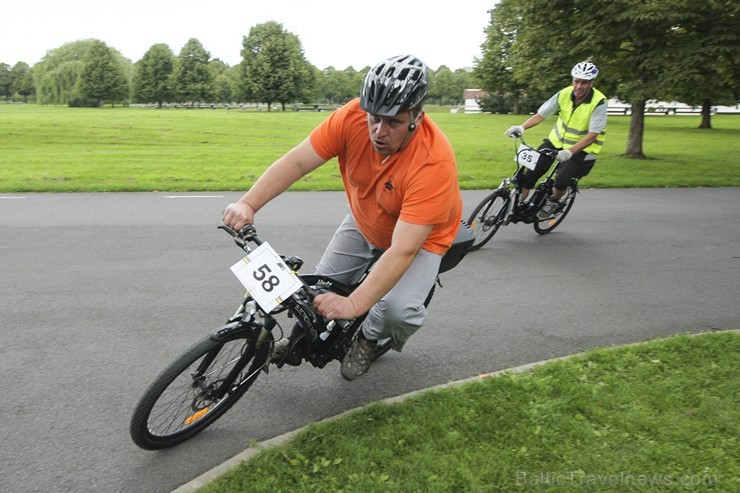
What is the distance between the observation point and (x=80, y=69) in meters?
72.3

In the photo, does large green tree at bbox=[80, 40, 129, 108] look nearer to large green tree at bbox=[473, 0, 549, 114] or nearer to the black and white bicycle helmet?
large green tree at bbox=[473, 0, 549, 114]

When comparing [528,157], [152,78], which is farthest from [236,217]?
[152,78]

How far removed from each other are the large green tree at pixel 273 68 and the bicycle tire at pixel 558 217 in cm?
6233

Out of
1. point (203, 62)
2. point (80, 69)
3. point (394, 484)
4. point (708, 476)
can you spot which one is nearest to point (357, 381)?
point (394, 484)

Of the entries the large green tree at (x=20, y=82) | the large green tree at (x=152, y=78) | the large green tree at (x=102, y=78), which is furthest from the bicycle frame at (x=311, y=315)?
the large green tree at (x=20, y=82)

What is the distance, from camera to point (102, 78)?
75.5m

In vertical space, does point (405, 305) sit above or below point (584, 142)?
below

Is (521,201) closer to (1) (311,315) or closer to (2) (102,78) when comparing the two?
(1) (311,315)

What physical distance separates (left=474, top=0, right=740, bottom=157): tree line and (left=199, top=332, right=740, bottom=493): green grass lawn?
12.2 m

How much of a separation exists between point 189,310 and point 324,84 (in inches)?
4446

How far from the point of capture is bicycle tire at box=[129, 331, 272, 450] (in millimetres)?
2910

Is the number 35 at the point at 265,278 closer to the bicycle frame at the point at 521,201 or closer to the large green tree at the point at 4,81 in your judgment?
the bicycle frame at the point at 521,201

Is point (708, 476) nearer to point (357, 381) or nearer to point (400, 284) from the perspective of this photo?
point (400, 284)

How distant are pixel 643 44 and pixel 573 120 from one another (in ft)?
29.7
